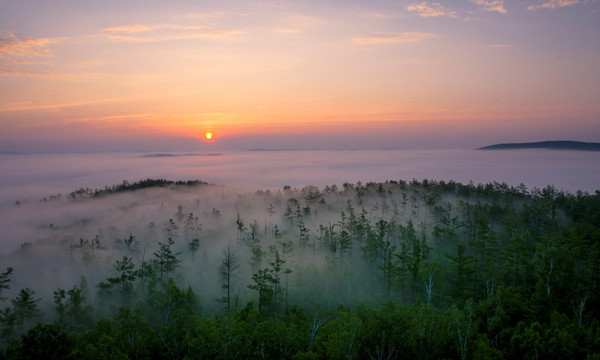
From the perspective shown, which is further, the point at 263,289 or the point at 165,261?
the point at 165,261

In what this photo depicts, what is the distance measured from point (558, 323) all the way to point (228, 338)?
34.4 meters

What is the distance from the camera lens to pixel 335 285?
244ft

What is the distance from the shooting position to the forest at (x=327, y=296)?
34562mm

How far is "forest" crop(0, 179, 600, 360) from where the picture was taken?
34562 millimetres

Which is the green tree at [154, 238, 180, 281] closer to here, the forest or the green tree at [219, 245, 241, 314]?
the forest

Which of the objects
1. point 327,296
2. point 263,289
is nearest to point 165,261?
point 263,289

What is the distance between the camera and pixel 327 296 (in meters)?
65.2

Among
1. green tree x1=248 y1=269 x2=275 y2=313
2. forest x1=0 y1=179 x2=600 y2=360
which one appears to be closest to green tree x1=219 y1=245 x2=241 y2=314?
forest x1=0 y1=179 x2=600 y2=360

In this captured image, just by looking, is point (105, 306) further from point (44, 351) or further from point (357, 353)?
point (357, 353)

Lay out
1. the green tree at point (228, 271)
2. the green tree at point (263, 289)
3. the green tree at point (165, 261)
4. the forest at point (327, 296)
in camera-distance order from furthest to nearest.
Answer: the green tree at point (165, 261)
the green tree at point (228, 271)
the green tree at point (263, 289)
the forest at point (327, 296)

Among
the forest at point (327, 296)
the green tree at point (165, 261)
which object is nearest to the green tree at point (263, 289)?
the forest at point (327, 296)

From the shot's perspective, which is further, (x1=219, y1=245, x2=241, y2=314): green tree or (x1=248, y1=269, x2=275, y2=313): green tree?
(x1=219, y1=245, x2=241, y2=314): green tree

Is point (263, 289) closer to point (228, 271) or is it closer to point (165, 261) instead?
point (228, 271)

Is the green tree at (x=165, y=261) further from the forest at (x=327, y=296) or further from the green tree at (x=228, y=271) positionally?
the green tree at (x=228, y=271)
